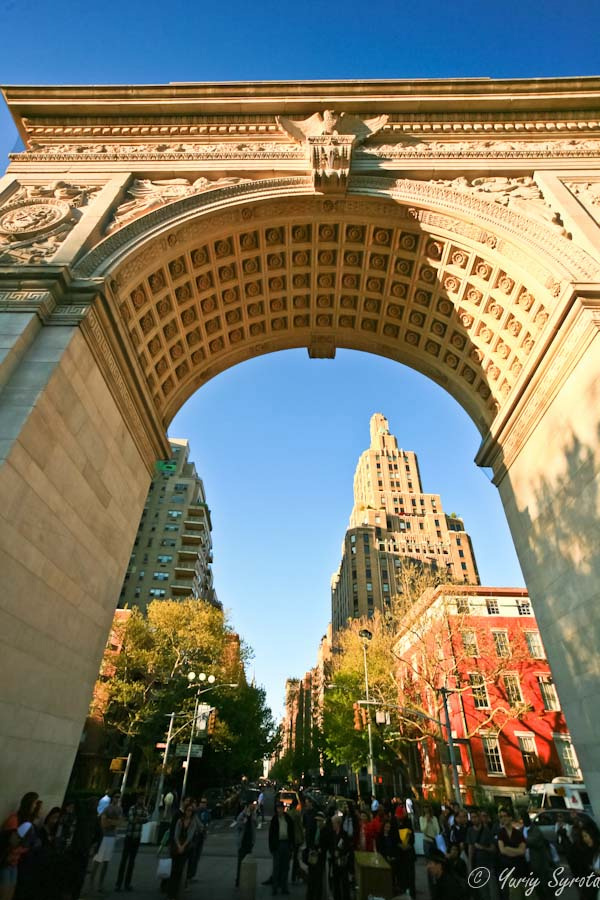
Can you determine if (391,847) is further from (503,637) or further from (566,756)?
(566,756)

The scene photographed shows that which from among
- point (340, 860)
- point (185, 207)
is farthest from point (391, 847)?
point (185, 207)

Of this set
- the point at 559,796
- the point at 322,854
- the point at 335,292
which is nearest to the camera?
the point at 322,854

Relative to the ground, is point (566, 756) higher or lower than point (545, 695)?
lower

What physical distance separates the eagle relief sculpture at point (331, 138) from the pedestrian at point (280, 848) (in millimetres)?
15388

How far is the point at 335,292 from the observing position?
15.3 metres

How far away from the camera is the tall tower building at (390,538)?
8394cm

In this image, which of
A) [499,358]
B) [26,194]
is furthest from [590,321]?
[26,194]

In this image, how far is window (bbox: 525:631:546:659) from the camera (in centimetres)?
3212

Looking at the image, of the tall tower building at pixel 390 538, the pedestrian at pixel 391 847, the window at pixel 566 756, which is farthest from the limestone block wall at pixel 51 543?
the tall tower building at pixel 390 538

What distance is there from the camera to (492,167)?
13.4 meters

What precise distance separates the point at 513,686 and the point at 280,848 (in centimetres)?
→ 2811

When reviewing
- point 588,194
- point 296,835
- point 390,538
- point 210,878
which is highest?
point 390,538

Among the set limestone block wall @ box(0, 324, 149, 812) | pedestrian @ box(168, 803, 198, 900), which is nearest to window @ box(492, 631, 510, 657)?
pedestrian @ box(168, 803, 198, 900)

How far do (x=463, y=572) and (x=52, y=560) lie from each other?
89.2 meters
